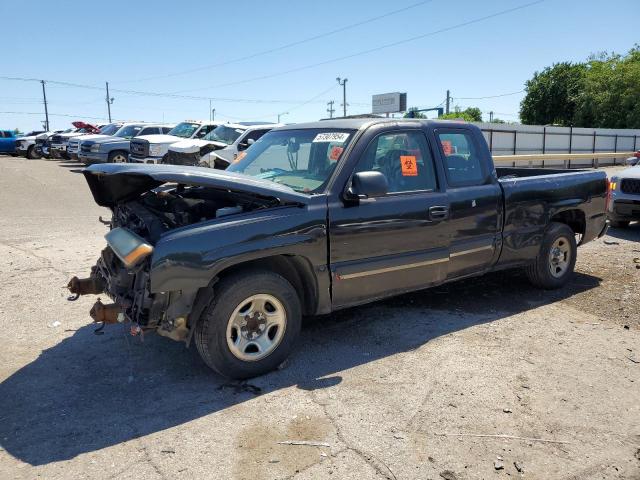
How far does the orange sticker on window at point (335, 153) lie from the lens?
14.7 ft

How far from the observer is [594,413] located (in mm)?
3559

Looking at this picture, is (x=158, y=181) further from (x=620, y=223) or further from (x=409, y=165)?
(x=620, y=223)

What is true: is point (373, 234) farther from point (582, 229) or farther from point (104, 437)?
point (582, 229)

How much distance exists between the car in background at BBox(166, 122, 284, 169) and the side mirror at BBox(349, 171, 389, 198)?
9157mm

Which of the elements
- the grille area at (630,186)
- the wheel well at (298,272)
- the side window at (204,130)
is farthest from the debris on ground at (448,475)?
the side window at (204,130)

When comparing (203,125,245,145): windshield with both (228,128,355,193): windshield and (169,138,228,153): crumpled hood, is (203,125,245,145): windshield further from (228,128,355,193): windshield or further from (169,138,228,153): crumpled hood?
(228,128,355,193): windshield

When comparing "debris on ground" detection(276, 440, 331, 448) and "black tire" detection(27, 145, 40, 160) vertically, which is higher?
"black tire" detection(27, 145, 40, 160)

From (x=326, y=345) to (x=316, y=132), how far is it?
1.89 meters

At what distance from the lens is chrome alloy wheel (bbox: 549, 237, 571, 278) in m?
6.18

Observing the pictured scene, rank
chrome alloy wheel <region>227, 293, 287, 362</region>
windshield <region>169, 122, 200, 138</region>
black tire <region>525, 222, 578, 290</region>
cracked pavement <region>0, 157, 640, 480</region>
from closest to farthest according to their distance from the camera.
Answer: cracked pavement <region>0, 157, 640, 480</region> → chrome alloy wheel <region>227, 293, 287, 362</region> → black tire <region>525, 222, 578, 290</region> → windshield <region>169, 122, 200, 138</region>

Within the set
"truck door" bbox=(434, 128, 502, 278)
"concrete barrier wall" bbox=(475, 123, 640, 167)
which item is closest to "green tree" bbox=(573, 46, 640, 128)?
"concrete barrier wall" bbox=(475, 123, 640, 167)

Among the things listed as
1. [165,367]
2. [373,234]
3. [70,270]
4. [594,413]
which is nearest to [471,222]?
[373,234]

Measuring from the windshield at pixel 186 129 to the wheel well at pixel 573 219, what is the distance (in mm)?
13702

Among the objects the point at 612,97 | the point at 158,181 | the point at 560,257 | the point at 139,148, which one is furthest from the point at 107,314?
the point at 612,97
